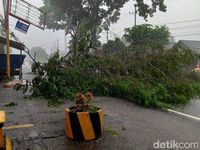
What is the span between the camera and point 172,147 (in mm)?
5383

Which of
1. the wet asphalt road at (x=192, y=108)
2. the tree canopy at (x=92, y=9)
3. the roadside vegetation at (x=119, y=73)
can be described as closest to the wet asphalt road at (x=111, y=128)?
the wet asphalt road at (x=192, y=108)

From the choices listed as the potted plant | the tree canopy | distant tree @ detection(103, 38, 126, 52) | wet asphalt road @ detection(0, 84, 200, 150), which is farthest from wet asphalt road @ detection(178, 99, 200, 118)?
the tree canopy

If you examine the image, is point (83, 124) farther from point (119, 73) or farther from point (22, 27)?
point (22, 27)

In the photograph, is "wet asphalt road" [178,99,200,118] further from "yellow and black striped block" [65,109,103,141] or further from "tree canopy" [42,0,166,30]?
"tree canopy" [42,0,166,30]

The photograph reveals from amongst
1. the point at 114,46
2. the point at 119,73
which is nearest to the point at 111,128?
the point at 119,73

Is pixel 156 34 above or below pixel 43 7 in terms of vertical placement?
below

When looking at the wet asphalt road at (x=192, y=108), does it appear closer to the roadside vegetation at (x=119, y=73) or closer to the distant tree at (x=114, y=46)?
the roadside vegetation at (x=119, y=73)

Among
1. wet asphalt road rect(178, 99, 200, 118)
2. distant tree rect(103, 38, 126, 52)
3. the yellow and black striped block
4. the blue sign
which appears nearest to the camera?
the yellow and black striped block

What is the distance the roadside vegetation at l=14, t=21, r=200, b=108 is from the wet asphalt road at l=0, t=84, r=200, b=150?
48.4 inches

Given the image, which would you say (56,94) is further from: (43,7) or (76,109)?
(43,7)

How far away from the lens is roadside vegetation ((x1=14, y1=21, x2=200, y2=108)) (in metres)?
10.4

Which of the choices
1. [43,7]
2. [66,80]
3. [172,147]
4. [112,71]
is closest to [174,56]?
[112,71]

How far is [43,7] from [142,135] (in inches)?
1336

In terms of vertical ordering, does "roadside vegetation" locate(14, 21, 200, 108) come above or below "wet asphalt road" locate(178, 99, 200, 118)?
above
